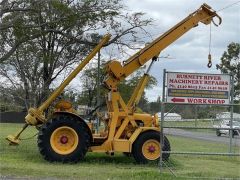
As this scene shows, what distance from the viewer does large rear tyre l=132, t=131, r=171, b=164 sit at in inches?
613

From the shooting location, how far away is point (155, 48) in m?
16.7

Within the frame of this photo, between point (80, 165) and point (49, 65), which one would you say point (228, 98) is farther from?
point (49, 65)

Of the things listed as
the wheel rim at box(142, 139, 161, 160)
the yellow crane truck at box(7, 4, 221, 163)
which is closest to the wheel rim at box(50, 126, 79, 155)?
the yellow crane truck at box(7, 4, 221, 163)

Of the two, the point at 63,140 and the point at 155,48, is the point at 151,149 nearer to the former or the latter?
the point at 63,140

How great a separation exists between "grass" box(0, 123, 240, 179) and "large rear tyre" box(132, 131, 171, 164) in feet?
0.86

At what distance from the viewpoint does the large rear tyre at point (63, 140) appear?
50.4 feet

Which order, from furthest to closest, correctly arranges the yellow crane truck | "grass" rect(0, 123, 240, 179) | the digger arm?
the digger arm
the yellow crane truck
"grass" rect(0, 123, 240, 179)

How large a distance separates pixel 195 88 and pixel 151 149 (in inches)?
137

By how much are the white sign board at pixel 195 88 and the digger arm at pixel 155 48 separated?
360cm

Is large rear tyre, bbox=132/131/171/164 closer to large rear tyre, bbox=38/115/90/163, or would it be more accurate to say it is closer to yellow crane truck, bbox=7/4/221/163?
yellow crane truck, bbox=7/4/221/163

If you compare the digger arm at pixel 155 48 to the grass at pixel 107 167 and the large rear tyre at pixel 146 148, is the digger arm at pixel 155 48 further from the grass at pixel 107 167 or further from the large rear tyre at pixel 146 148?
the grass at pixel 107 167

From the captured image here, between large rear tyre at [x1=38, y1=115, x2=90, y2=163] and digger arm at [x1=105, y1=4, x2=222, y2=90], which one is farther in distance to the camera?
digger arm at [x1=105, y1=4, x2=222, y2=90]

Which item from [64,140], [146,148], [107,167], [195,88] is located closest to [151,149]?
[146,148]

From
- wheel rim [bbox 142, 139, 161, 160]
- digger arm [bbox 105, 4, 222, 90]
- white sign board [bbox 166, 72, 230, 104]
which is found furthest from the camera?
digger arm [bbox 105, 4, 222, 90]
